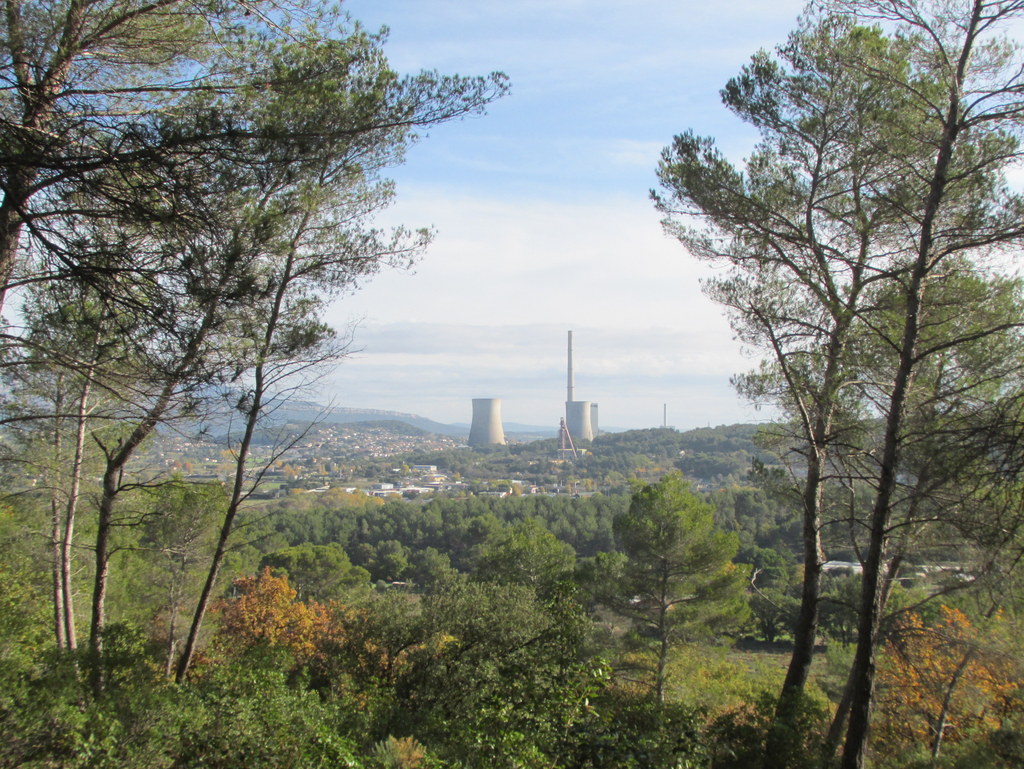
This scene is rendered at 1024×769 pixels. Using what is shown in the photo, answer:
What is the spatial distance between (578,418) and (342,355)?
57.8 metres

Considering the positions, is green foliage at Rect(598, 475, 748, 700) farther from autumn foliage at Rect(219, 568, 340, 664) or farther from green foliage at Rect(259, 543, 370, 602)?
green foliage at Rect(259, 543, 370, 602)

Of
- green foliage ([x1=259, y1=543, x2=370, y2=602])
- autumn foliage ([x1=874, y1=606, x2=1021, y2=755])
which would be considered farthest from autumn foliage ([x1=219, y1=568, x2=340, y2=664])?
autumn foliage ([x1=874, y1=606, x2=1021, y2=755])

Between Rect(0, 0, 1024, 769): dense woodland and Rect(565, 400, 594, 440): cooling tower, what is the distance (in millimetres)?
53566

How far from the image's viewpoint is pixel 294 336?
5.13m

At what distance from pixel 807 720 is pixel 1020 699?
3.37 meters

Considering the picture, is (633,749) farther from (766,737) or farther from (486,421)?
(486,421)

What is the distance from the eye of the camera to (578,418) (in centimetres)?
6253

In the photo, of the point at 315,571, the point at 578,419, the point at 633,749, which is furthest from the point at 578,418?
the point at 633,749

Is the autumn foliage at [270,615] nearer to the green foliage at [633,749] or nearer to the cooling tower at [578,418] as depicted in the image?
the green foliage at [633,749]

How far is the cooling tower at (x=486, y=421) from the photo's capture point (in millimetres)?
61156

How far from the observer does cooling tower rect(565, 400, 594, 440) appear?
6194cm

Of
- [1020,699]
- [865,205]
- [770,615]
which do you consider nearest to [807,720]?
[1020,699]

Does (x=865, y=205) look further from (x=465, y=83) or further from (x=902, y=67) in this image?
(x=465, y=83)

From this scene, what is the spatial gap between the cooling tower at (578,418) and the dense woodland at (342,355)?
53.6m
